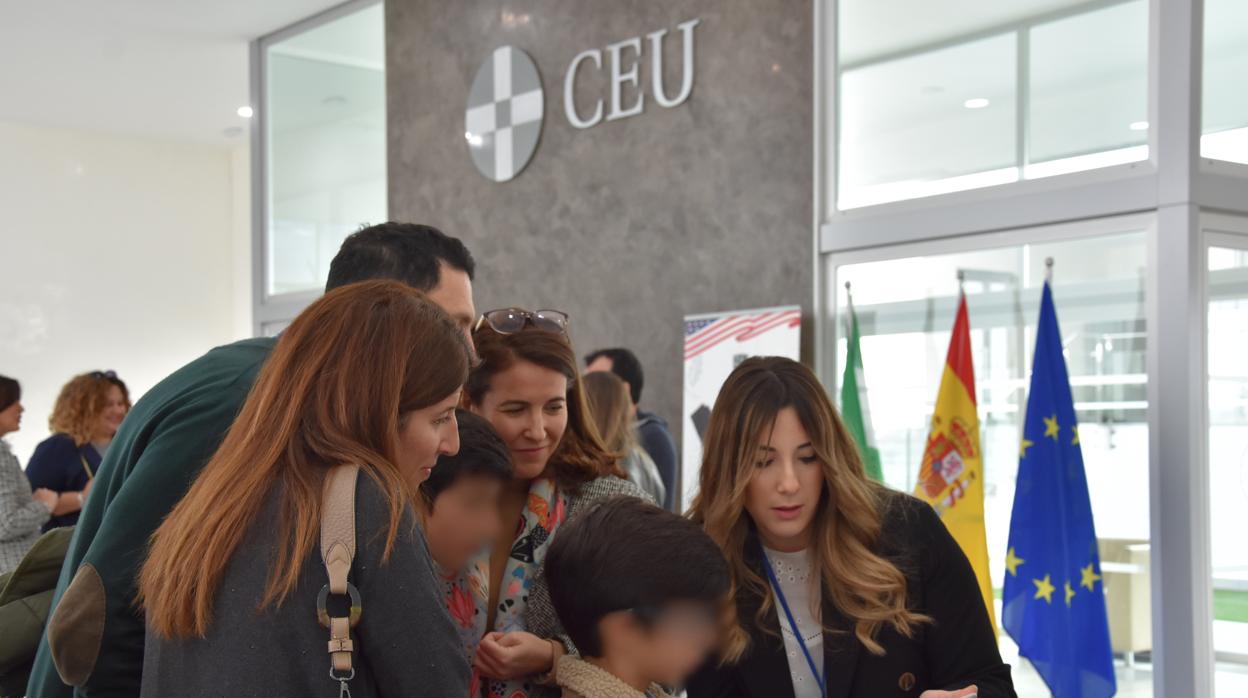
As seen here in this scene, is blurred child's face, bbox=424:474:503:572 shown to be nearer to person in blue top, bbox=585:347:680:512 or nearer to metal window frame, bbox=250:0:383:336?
person in blue top, bbox=585:347:680:512

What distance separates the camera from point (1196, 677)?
3.94 meters

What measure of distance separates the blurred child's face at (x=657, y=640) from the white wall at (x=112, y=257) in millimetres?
10191

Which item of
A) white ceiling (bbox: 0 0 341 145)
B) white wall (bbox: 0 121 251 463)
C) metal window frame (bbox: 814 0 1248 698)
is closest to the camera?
metal window frame (bbox: 814 0 1248 698)

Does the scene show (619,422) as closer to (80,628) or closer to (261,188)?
(80,628)

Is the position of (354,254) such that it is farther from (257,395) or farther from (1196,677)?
(1196,677)

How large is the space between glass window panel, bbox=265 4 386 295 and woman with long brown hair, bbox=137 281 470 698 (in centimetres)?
642

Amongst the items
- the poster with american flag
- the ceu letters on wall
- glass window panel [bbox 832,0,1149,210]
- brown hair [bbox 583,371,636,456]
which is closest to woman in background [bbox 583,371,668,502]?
brown hair [bbox 583,371,636,456]

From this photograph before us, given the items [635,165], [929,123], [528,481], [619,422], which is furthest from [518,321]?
[635,165]

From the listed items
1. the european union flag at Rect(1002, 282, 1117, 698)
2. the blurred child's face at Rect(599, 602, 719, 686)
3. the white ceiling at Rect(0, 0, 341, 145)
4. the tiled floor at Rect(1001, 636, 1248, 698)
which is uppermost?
the white ceiling at Rect(0, 0, 341, 145)

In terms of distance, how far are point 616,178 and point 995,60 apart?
199 centimetres

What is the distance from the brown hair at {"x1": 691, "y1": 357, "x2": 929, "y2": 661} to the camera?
193 centimetres

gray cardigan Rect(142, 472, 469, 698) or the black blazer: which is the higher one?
gray cardigan Rect(142, 472, 469, 698)

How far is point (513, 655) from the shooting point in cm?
175

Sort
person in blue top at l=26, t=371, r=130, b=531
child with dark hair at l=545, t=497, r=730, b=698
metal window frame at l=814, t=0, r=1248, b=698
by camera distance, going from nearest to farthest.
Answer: child with dark hair at l=545, t=497, r=730, b=698 < metal window frame at l=814, t=0, r=1248, b=698 < person in blue top at l=26, t=371, r=130, b=531
